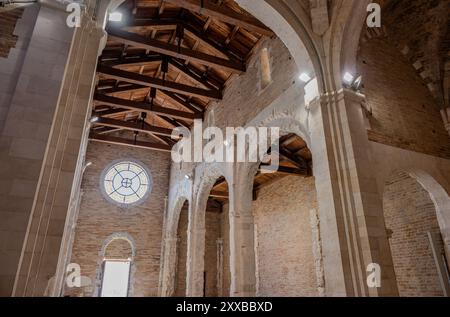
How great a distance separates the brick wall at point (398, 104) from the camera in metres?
6.20

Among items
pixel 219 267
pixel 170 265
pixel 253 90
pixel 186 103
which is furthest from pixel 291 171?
pixel 170 265

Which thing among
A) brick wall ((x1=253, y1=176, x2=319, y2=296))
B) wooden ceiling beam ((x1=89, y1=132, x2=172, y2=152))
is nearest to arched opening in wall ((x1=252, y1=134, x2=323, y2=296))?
brick wall ((x1=253, y1=176, x2=319, y2=296))

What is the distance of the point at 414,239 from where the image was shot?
742cm

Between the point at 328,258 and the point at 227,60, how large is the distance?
22.9ft

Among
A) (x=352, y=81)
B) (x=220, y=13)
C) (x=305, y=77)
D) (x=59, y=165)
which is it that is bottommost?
(x=59, y=165)

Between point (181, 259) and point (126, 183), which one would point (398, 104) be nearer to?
point (181, 259)

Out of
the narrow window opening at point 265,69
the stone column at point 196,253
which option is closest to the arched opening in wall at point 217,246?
the stone column at point 196,253

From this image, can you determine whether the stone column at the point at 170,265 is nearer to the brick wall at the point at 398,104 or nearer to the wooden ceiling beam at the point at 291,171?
the wooden ceiling beam at the point at 291,171

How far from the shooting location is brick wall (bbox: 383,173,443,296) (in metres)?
7.04

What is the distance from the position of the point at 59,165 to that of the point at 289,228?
969 centimetres

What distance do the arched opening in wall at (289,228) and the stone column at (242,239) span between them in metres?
2.37

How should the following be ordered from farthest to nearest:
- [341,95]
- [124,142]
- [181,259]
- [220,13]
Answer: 1. [181,259]
2. [124,142]
3. [220,13]
4. [341,95]

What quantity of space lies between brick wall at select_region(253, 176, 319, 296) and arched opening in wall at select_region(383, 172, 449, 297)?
3181 millimetres

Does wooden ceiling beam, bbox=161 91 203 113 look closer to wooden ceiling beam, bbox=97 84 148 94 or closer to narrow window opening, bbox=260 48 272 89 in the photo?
wooden ceiling beam, bbox=97 84 148 94
